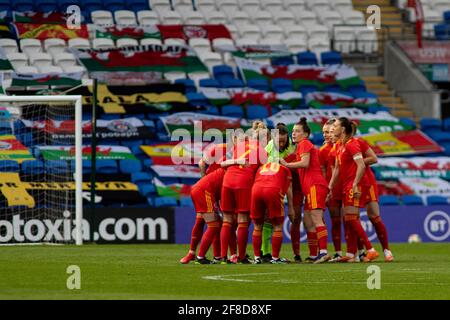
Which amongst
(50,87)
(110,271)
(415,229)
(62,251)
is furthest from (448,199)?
(110,271)

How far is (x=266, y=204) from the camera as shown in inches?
644

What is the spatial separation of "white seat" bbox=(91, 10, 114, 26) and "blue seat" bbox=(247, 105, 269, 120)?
14.0 ft

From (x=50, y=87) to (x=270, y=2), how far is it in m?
8.35

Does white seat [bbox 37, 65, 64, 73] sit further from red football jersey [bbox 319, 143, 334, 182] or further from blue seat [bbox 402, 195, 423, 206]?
red football jersey [bbox 319, 143, 334, 182]

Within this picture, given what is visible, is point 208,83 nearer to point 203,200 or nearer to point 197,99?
point 197,99

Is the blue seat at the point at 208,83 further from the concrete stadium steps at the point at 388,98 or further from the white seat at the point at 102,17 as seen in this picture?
the concrete stadium steps at the point at 388,98

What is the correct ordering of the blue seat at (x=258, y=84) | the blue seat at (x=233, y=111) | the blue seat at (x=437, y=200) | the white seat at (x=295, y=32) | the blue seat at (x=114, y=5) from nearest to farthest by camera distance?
the blue seat at (x=437, y=200) → the blue seat at (x=233, y=111) → the blue seat at (x=258, y=84) → the blue seat at (x=114, y=5) → the white seat at (x=295, y=32)

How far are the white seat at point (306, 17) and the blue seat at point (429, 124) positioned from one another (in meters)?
4.44

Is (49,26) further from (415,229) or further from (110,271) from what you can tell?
(110,271)

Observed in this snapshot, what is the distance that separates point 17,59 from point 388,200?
29.5 feet

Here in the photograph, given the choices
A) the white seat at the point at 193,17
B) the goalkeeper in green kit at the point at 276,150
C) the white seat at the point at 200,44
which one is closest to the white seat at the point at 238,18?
Result: the white seat at the point at 193,17

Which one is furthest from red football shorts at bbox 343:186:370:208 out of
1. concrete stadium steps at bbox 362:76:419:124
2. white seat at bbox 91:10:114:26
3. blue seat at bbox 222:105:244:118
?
white seat at bbox 91:10:114:26

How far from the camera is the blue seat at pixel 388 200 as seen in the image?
87.3 ft
